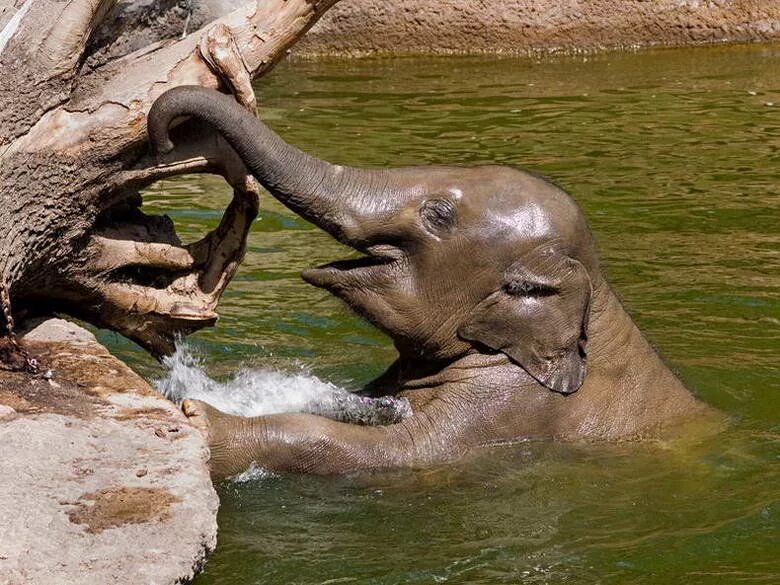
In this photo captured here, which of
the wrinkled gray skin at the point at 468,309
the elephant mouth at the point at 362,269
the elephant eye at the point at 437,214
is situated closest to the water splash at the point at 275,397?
the wrinkled gray skin at the point at 468,309

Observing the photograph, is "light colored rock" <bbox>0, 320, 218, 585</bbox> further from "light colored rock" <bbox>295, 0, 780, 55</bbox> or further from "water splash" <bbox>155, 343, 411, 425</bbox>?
"light colored rock" <bbox>295, 0, 780, 55</bbox>

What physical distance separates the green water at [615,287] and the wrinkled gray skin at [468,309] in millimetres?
138

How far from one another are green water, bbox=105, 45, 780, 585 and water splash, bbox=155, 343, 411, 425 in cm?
55

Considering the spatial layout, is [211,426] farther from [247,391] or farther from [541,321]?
[541,321]

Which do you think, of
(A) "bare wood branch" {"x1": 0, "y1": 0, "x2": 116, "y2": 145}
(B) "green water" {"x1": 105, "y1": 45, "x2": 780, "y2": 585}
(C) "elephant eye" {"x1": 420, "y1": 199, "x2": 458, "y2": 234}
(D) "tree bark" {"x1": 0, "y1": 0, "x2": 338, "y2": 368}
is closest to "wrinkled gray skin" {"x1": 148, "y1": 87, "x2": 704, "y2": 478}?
(C) "elephant eye" {"x1": 420, "y1": 199, "x2": 458, "y2": 234}

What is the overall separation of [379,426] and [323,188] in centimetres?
115

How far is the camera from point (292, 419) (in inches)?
241

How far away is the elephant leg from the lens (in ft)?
19.5

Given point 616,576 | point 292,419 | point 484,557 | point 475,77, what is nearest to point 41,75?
point 292,419

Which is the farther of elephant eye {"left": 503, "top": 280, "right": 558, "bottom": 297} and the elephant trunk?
elephant eye {"left": 503, "top": 280, "right": 558, "bottom": 297}

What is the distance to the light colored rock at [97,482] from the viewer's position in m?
4.41

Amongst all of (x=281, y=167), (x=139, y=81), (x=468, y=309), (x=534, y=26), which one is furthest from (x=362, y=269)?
(x=534, y=26)

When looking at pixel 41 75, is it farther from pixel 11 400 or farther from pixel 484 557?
pixel 484 557

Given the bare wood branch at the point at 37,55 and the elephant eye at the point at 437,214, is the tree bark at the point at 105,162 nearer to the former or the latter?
the bare wood branch at the point at 37,55
